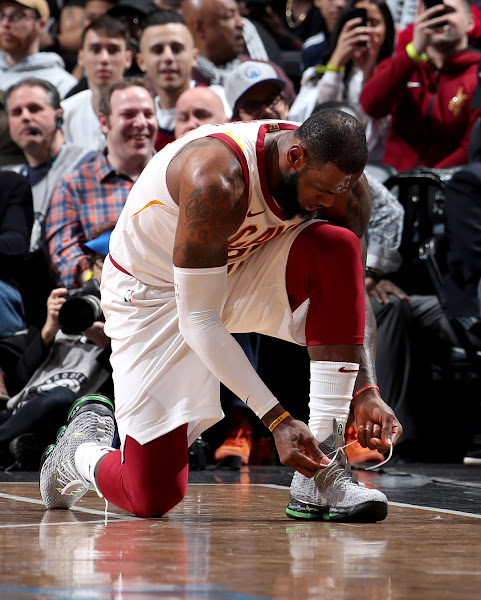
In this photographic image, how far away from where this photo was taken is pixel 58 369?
4.25 meters

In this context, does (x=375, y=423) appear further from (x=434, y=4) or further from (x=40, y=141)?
(x=434, y=4)

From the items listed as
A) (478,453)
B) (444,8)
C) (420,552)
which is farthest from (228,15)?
(420,552)

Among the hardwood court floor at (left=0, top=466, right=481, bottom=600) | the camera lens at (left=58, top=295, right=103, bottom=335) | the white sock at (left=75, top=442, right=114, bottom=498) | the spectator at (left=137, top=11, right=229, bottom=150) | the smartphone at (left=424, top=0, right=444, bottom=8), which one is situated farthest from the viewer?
the spectator at (left=137, top=11, right=229, bottom=150)

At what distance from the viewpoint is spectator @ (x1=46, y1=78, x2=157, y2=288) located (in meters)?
4.64

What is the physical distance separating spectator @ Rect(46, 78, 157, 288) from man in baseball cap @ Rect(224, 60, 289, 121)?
0.46m

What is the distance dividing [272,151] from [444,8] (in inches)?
127

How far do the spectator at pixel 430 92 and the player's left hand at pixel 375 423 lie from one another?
3001 mm

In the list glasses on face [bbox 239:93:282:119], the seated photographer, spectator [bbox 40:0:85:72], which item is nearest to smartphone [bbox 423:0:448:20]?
glasses on face [bbox 239:93:282:119]

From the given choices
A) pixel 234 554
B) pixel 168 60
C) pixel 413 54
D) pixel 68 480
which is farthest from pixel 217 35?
pixel 234 554

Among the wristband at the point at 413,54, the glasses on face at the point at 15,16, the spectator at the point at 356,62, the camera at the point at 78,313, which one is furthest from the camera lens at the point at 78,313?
the glasses on face at the point at 15,16

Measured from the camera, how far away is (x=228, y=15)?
6.00 meters

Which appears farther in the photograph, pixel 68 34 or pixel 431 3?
pixel 68 34

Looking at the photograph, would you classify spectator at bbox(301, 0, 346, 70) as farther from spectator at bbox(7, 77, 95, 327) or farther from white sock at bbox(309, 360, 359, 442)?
white sock at bbox(309, 360, 359, 442)

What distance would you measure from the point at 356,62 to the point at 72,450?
3509 mm
